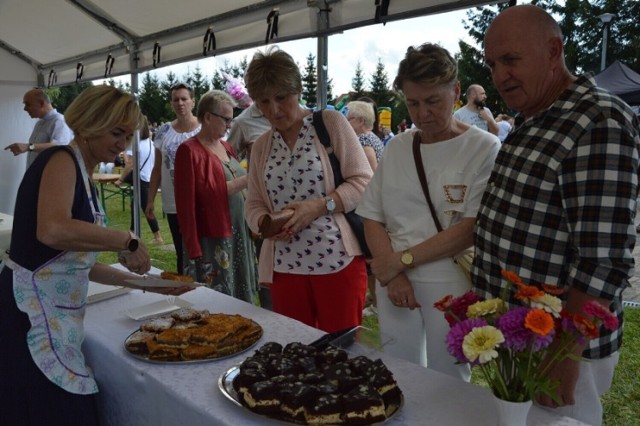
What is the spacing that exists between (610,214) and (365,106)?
323cm

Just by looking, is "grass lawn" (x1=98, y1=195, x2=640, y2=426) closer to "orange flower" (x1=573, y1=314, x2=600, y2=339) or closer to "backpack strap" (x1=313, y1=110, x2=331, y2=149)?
"backpack strap" (x1=313, y1=110, x2=331, y2=149)

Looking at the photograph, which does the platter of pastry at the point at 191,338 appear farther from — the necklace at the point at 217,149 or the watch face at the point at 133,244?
the necklace at the point at 217,149

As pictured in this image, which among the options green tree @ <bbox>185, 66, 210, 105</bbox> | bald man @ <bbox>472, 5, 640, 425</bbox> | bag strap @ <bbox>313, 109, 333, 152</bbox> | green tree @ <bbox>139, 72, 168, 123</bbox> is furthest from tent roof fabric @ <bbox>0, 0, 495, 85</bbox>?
green tree @ <bbox>185, 66, 210, 105</bbox>

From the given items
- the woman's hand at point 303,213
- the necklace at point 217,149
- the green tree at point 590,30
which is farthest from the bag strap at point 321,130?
the green tree at point 590,30

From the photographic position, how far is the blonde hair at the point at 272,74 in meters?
1.90

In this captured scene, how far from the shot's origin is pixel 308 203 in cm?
187

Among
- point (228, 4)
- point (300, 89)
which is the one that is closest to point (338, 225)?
point (300, 89)

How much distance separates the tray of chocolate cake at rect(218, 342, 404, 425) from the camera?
1001mm

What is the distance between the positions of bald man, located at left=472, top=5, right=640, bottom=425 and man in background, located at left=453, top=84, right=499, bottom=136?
3537mm

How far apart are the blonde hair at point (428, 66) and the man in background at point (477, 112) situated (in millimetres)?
3301

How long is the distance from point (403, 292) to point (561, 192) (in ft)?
2.08

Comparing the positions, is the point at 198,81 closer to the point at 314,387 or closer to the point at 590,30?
the point at 590,30

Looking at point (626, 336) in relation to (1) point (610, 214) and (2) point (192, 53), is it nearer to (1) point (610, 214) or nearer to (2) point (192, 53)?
(1) point (610, 214)

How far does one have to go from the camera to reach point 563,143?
1138 mm
